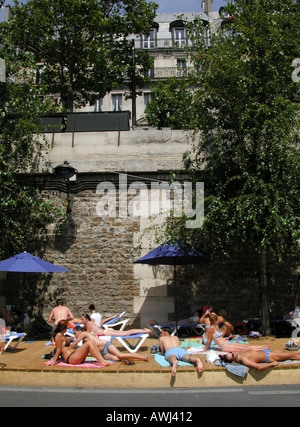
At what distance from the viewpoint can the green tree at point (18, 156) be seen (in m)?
10.6

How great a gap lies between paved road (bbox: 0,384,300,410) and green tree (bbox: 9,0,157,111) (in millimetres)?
16742

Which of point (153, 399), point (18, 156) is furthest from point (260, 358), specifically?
point (18, 156)

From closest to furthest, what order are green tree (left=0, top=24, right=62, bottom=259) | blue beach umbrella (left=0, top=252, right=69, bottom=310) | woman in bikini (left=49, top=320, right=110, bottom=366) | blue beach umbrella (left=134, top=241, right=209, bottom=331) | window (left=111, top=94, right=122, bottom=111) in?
woman in bikini (left=49, top=320, right=110, bottom=366) → blue beach umbrella (left=0, top=252, right=69, bottom=310) → blue beach umbrella (left=134, top=241, right=209, bottom=331) → green tree (left=0, top=24, right=62, bottom=259) → window (left=111, top=94, right=122, bottom=111)

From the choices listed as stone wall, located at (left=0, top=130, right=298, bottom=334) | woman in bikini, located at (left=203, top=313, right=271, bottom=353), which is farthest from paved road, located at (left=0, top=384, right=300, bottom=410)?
stone wall, located at (left=0, top=130, right=298, bottom=334)

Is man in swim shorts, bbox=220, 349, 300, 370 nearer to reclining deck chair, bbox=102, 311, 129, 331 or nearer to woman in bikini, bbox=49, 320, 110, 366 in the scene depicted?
woman in bikini, bbox=49, 320, 110, 366

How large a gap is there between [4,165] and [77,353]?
565 centimetres

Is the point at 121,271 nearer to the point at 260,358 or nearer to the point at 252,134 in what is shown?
the point at 252,134

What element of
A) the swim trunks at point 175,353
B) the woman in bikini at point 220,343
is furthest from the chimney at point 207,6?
the swim trunks at point 175,353

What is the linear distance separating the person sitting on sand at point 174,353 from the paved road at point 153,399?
0.33 m

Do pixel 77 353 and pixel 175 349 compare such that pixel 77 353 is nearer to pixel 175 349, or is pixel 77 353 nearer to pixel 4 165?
pixel 175 349

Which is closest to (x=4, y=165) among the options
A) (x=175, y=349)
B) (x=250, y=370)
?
(x=175, y=349)

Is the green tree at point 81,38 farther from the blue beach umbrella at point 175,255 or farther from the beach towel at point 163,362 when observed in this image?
the beach towel at point 163,362

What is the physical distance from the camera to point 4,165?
416 inches

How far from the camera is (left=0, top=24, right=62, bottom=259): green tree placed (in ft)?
34.6
